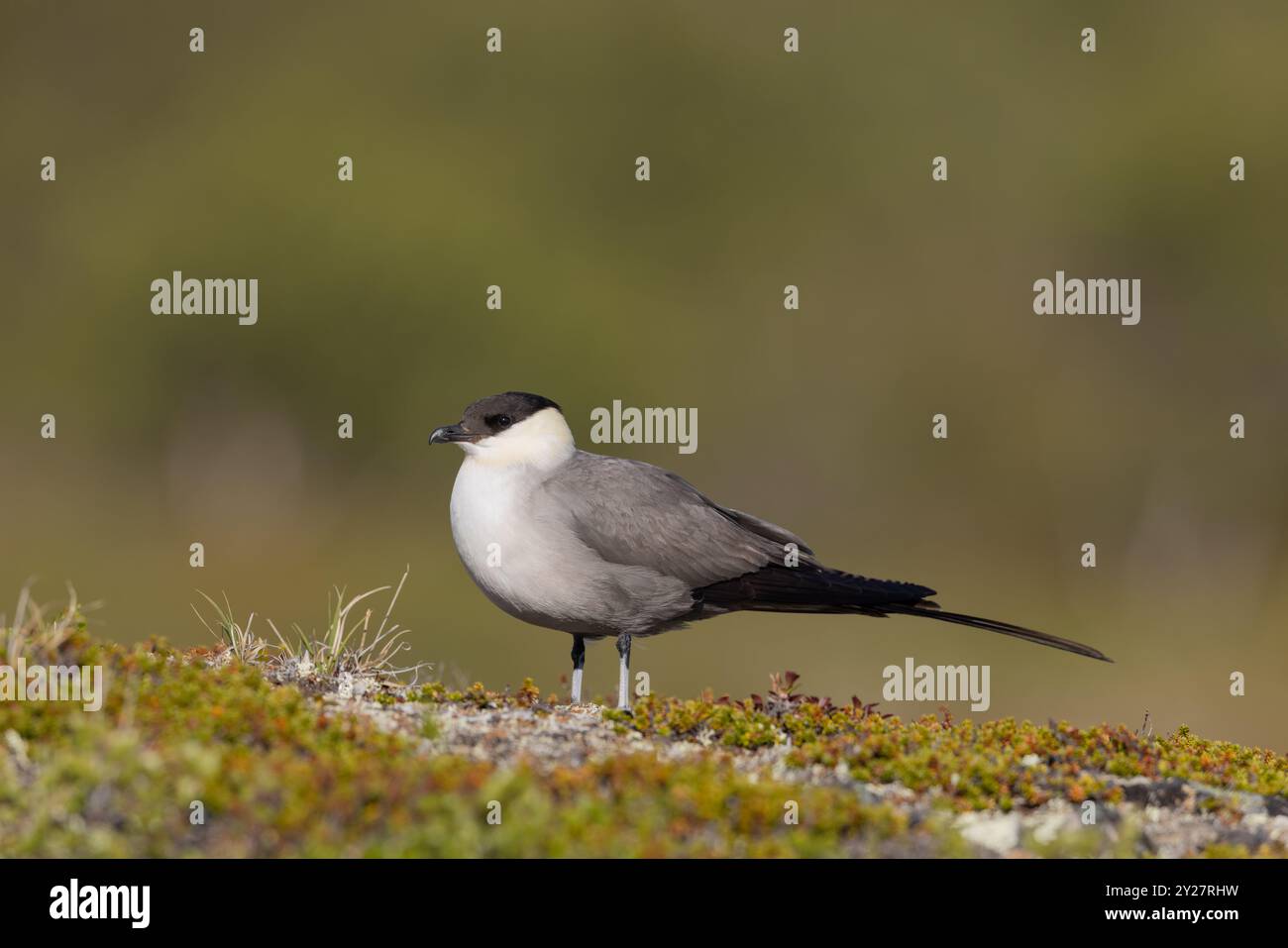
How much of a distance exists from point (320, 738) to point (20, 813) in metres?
1.42

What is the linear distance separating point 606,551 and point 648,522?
43 centimetres

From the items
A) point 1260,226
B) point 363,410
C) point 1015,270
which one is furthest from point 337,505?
point 1260,226

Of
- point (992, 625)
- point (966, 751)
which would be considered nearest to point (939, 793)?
point (966, 751)

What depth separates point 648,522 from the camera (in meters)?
9.93

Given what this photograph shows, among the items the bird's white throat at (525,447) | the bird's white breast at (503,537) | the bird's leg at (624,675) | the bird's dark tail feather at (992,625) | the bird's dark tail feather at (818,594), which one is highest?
the bird's white throat at (525,447)

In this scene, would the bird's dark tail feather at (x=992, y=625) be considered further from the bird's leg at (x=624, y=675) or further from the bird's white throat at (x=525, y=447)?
the bird's white throat at (x=525, y=447)

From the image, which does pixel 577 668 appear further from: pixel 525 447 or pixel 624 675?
pixel 525 447

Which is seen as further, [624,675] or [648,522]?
[648,522]

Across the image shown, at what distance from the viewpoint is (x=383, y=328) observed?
30.7 m

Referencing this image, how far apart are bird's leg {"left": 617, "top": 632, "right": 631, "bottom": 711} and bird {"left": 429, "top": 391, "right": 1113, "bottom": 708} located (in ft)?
0.06

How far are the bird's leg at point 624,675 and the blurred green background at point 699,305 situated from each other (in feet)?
46.4

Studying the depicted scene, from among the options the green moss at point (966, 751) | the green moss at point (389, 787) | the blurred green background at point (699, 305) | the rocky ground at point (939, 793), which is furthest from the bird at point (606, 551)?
the blurred green background at point (699, 305)

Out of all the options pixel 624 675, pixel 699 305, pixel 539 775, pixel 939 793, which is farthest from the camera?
pixel 699 305

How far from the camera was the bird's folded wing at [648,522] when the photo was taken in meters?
9.71
